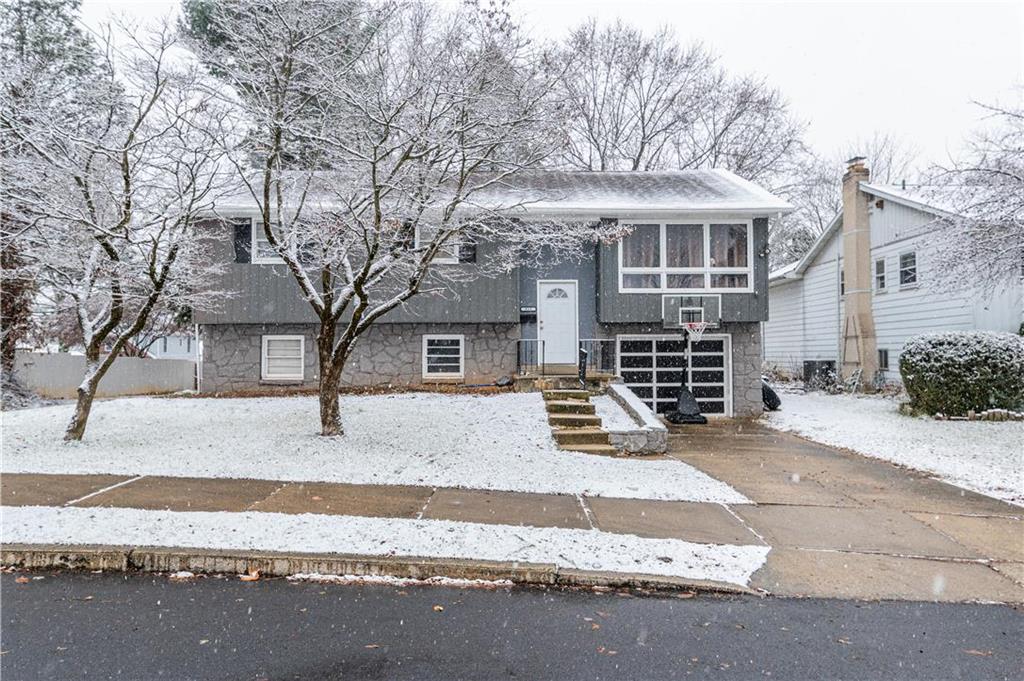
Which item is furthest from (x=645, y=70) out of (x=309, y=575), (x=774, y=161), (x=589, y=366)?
(x=309, y=575)

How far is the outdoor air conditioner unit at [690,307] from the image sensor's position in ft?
45.2

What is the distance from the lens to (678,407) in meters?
13.1

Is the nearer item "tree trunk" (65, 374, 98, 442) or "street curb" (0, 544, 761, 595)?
"street curb" (0, 544, 761, 595)

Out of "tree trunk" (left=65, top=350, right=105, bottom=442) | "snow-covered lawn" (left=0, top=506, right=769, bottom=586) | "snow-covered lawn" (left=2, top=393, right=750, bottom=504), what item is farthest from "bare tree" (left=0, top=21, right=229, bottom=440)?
"snow-covered lawn" (left=0, top=506, right=769, bottom=586)

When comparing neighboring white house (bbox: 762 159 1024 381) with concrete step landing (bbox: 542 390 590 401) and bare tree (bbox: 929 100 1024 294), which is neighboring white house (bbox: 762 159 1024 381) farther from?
concrete step landing (bbox: 542 390 590 401)

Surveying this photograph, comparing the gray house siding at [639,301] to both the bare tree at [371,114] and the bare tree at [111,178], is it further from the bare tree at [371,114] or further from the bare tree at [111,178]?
the bare tree at [111,178]

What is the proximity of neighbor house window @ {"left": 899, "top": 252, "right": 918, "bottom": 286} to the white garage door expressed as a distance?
6.57 meters

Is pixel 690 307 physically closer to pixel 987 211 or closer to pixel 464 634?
pixel 987 211

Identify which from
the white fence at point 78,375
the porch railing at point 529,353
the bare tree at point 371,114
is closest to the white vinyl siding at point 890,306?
the porch railing at point 529,353

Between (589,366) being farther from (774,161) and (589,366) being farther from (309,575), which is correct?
(774,161)

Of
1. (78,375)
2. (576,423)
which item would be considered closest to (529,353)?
(576,423)

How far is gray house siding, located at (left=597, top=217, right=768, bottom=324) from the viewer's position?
13734 mm

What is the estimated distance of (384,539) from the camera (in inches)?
189

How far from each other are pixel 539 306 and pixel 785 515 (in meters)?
8.59
